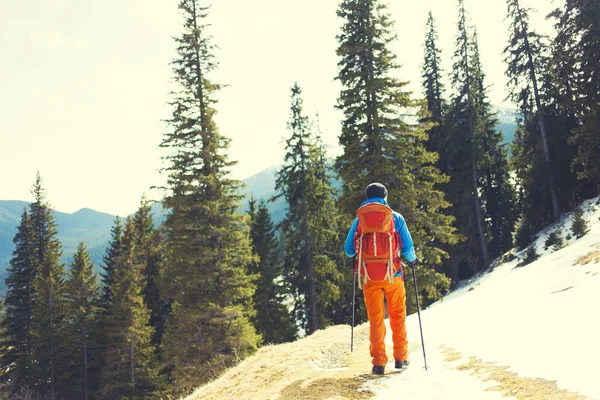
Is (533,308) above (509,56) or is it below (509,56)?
below

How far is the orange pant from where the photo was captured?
6566 mm

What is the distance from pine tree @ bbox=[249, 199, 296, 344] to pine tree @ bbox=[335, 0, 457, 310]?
2143 cm

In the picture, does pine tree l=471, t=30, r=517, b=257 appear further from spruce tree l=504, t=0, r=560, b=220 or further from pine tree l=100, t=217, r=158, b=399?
pine tree l=100, t=217, r=158, b=399

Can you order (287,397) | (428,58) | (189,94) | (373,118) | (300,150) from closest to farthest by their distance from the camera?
(287,397) < (373,118) < (189,94) < (300,150) < (428,58)

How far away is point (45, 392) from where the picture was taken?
38344 millimetres

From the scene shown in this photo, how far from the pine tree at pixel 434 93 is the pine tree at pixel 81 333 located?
3229 centimetres

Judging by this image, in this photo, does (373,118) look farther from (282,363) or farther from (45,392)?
(45,392)

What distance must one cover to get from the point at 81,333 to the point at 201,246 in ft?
86.3

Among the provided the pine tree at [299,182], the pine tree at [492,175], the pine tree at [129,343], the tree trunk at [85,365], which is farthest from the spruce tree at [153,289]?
the pine tree at [492,175]

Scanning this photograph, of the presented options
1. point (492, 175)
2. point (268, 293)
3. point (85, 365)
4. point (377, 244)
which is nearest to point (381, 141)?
point (377, 244)

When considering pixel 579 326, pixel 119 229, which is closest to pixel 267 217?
pixel 119 229

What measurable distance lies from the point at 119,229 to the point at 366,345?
4030 centimetres

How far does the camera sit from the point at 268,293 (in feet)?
135

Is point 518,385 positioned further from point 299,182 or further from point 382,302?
point 299,182
